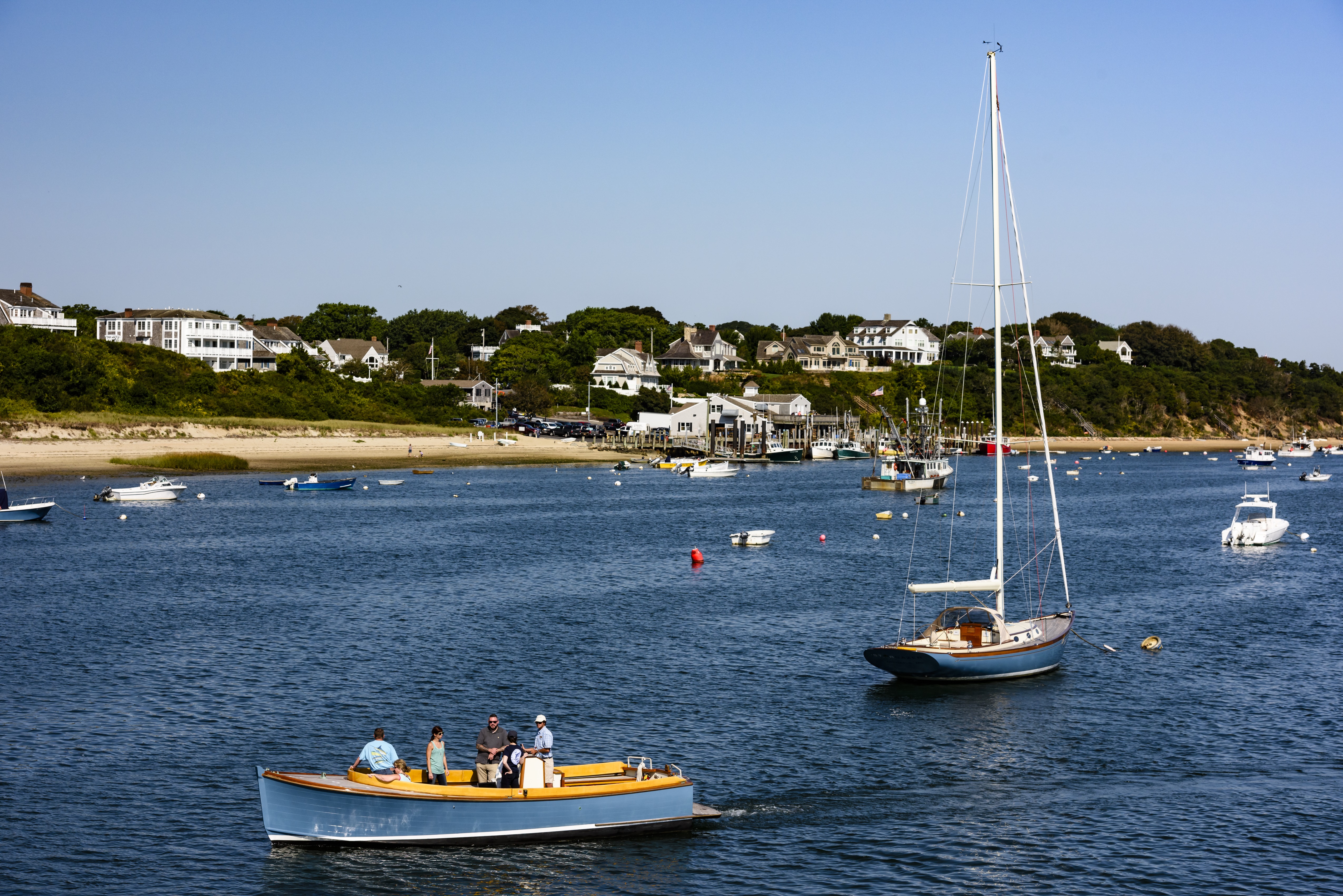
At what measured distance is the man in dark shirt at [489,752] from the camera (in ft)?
84.7

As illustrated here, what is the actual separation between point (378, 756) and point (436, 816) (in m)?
1.92

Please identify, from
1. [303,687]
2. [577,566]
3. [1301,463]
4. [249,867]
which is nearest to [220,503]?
[577,566]

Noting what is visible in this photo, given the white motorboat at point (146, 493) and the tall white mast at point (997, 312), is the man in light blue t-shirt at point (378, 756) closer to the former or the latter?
the tall white mast at point (997, 312)

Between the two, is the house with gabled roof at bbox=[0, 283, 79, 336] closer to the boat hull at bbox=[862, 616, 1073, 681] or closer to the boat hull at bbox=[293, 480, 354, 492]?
the boat hull at bbox=[293, 480, 354, 492]

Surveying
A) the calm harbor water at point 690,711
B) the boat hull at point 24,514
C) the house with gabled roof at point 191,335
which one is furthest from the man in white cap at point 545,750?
the house with gabled roof at point 191,335

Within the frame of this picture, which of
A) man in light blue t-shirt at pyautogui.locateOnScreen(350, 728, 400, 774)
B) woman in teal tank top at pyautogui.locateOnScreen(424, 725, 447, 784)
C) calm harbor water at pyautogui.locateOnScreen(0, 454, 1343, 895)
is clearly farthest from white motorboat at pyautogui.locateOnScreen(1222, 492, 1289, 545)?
man in light blue t-shirt at pyautogui.locateOnScreen(350, 728, 400, 774)

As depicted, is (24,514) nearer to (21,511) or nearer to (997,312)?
(21,511)

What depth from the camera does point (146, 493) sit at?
93.9m

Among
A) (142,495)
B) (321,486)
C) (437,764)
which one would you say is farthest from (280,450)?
(437,764)

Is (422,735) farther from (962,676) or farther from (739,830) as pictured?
(962,676)

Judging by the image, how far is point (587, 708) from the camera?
119 ft

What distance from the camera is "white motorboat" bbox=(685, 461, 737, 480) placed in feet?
451

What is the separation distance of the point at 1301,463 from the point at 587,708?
188 meters

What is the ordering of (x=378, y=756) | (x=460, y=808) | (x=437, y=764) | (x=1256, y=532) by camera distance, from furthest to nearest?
(x=1256, y=532), (x=437, y=764), (x=378, y=756), (x=460, y=808)
